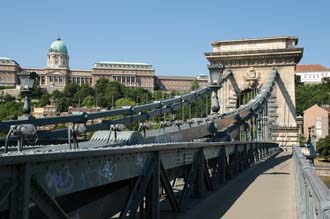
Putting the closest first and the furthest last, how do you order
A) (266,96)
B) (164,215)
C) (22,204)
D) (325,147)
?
1. (22,204)
2. (164,215)
3. (266,96)
4. (325,147)

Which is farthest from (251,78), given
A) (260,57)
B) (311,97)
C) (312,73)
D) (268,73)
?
(312,73)

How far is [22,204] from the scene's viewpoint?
3.64m

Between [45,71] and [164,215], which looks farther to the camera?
[45,71]

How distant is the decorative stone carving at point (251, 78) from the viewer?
3042 centimetres

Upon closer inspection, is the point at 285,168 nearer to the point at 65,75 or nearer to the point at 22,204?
the point at 22,204

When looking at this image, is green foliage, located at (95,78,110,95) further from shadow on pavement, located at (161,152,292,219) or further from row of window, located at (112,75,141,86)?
shadow on pavement, located at (161,152,292,219)

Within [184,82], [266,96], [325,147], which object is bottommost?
[325,147]

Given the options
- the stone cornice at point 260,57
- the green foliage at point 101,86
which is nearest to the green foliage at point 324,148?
the stone cornice at point 260,57

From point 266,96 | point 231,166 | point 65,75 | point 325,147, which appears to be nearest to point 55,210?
point 231,166

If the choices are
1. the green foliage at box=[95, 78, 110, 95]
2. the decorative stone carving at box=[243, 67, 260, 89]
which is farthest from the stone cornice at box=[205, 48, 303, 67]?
the green foliage at box=[95, 78, 110, 95]

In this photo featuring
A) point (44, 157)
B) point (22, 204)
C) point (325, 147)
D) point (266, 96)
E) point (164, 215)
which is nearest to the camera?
point (22, 204)

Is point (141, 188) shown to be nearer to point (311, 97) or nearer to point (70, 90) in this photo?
point (311, 97)

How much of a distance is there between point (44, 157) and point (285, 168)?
13.7 m

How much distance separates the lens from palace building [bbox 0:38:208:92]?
133 metres
